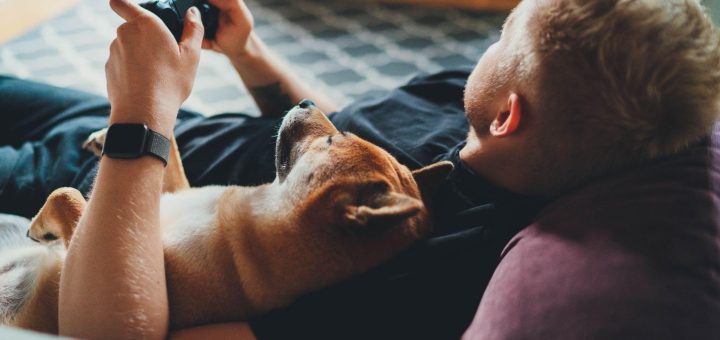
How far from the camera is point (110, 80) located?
1.14 meters

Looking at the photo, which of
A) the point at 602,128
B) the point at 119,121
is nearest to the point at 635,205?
the point at 602,128

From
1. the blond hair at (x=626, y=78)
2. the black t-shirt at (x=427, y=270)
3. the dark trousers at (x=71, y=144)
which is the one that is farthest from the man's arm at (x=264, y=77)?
the blond hair at (x=626, y=78)

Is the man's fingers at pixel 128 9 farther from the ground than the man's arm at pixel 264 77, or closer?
farther from the ground

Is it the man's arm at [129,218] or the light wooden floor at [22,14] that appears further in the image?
the light wooden floor at [22,14]

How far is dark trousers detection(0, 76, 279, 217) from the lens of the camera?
1.51 metres

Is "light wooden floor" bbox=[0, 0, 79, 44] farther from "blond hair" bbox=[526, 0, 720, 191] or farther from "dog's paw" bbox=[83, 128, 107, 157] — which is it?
"blond hair" bbox=[526, 0, 720, 191]

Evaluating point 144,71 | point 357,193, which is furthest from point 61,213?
point 357,193

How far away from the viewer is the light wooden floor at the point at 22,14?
284 centimetres

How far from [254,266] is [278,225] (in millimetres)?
93

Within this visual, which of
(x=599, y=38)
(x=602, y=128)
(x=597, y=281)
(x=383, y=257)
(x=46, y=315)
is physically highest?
(x=599, y=38)

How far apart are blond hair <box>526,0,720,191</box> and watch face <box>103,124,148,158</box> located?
75 centimetres

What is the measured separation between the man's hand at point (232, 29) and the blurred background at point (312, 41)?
0.65 metres

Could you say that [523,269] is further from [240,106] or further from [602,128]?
[240,106]

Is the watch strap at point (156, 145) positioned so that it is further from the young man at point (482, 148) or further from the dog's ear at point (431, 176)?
the dog's ear at point (431, 176)
